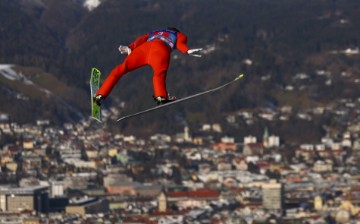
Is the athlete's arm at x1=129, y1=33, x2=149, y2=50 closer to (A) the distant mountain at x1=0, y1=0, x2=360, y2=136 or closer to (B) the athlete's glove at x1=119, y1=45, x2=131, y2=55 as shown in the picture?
(B) the athlete's glove at x1=119, y1=45, x2=131, y2=55

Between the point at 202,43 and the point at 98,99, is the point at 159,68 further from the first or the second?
the point at 202,43

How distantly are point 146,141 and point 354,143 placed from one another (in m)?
9.42

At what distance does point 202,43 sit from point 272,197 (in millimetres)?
48601

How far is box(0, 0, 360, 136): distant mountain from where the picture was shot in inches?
3907

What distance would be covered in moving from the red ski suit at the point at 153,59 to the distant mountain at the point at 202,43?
76643 mm

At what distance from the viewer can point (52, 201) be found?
211 ft

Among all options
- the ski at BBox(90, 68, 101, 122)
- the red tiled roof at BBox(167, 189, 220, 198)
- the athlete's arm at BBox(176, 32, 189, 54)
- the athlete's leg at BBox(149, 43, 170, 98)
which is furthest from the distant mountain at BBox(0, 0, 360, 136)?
the athlete's leg at BBox(149, 43, 170, 98)

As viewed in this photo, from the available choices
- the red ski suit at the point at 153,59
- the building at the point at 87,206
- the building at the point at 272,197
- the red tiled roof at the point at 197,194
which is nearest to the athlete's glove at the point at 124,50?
the red ski suit at the point at 153,59

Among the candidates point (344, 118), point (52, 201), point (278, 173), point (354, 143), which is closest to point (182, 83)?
point (344, 118)

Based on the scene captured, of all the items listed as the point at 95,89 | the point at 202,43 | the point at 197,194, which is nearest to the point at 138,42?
the point at 95,89

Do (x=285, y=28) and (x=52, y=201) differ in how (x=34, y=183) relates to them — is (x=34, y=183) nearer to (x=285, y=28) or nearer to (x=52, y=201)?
(x=52, y=201)

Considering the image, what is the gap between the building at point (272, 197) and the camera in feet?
216

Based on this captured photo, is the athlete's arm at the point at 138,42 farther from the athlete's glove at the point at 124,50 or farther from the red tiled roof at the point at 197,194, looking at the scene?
the red tiled roof at the point at 197,194

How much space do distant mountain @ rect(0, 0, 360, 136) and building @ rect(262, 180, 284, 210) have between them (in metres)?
24.6
